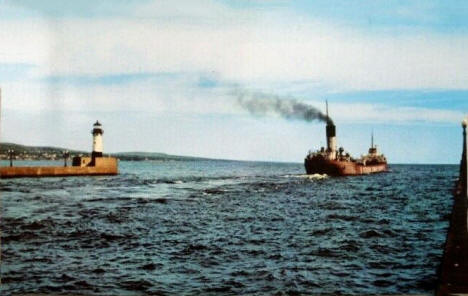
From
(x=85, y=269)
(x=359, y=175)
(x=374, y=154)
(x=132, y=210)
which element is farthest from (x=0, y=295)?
(x=374, y=154)

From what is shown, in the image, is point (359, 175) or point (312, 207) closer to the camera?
point (312, 207)

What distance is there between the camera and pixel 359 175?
73.0m

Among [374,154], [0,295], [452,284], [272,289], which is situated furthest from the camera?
[374,154]

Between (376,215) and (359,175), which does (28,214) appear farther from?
(359,175)

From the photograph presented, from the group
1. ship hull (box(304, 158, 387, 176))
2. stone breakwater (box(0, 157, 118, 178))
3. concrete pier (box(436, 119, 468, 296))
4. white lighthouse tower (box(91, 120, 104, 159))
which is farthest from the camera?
ship hull (box(304, 158, 387, 176))

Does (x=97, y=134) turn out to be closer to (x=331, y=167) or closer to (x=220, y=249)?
(x=331, y=167)

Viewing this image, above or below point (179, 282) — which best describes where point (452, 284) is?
above

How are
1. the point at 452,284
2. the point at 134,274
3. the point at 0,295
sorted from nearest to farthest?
the point at 452,284, the point at 0,295, the point at 134,274

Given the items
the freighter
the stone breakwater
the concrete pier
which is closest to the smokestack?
the freighter

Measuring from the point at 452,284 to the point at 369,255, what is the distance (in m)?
6.10

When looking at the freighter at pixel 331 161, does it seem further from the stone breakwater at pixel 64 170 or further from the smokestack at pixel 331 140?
the stone breakwater at pixel 64 170

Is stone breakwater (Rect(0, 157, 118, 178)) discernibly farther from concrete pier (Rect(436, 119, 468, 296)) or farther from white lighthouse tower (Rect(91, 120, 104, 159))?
concrete pier (Rect(436, 119, 468, 296))

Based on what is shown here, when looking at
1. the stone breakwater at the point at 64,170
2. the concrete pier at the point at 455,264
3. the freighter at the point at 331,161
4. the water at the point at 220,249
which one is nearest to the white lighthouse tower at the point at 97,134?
the stone breakwater at the point at 64,170

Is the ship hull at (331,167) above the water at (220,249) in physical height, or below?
above
